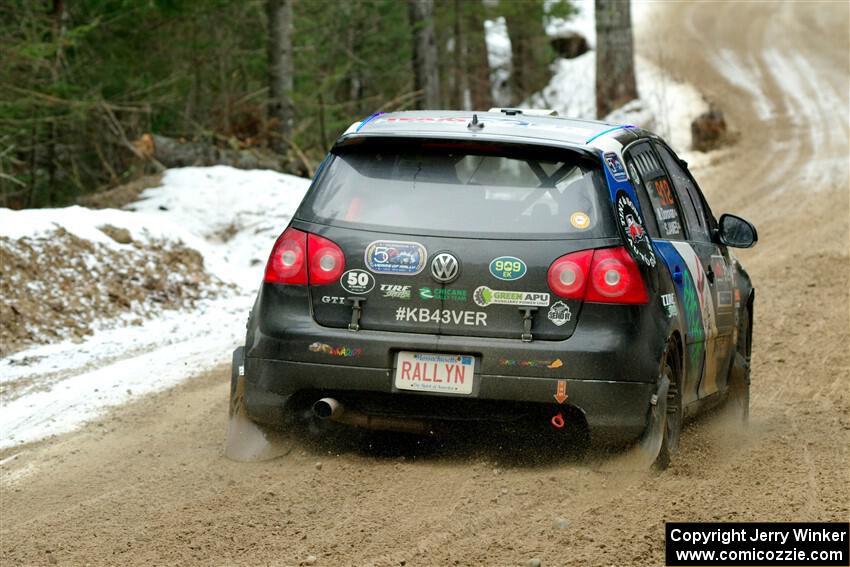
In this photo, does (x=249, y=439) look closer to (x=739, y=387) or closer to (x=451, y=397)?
(x=451, y=397)

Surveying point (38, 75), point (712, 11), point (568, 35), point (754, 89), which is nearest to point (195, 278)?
point (38, 75)

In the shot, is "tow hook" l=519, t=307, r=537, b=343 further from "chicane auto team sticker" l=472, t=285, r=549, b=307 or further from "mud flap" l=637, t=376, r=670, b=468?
"mud flap" l=637, t=376, r=670, b=468

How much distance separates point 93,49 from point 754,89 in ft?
55.5

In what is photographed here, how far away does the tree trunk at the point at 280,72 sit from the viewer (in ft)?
64.6

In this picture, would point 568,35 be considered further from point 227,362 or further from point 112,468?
point 112,468

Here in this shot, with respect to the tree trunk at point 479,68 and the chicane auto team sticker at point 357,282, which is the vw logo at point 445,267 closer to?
the chicane auto team sticker at point 357,282

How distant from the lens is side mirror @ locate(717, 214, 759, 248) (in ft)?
24.2

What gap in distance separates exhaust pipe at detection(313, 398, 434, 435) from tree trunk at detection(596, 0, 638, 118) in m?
21.0

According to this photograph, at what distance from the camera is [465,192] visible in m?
6.02

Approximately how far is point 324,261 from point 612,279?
51.6 inches

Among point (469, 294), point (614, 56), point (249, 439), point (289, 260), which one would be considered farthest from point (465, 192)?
point (614, 56)

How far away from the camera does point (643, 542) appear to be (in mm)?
4867


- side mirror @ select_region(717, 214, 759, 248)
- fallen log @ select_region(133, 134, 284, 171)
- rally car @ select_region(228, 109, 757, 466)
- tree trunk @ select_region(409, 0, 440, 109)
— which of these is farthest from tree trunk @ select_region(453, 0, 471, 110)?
rally car @ select_region(228, 109, 757, 466)

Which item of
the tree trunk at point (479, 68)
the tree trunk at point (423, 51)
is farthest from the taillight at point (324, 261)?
the tree trunk at point (479, 68)
